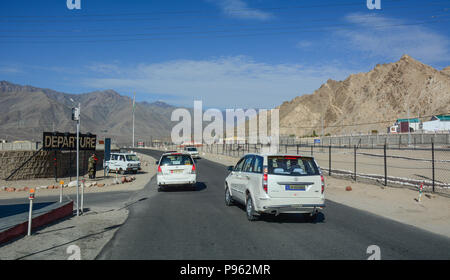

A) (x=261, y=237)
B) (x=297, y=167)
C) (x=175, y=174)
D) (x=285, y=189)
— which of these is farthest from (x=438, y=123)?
(x=261, y=237)

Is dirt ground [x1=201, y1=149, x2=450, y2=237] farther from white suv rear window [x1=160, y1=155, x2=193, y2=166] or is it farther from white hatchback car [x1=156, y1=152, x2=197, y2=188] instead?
white suv rear window [x1=160, y1=155, x2=193, y2=166]

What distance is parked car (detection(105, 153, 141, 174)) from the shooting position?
101ft

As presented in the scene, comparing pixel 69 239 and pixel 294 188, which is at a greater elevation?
pixel 294 188

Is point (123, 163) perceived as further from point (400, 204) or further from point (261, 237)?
point (261, 237)

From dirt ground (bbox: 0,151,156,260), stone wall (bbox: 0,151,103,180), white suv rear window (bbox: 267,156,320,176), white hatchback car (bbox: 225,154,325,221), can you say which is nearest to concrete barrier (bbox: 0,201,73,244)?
dirt ground (bbox: 0,151,156,260)

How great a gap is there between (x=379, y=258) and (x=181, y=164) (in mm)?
12177

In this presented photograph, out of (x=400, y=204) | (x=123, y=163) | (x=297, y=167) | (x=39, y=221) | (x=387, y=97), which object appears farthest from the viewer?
(x=387, y=97)

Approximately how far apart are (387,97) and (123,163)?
99128 mm

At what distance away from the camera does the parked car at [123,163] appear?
30.9 meters

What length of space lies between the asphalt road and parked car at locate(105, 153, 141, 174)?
19040mm

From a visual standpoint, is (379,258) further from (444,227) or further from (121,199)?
(121,199)

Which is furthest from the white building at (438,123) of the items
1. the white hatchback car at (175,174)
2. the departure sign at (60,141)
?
the white hatchback car at (175,174)

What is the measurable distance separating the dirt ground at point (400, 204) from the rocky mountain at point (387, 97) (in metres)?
88.8

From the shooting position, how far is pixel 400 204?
13.6 m
